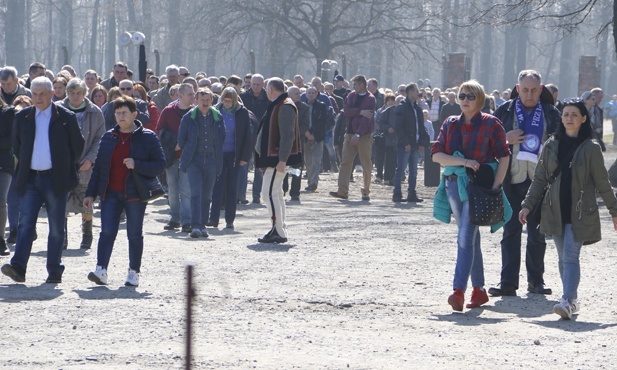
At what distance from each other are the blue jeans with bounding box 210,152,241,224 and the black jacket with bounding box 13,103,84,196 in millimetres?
4608

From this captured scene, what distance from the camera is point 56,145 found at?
401 inches

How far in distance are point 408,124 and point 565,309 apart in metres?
10.2

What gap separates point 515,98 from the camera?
33.6 ft

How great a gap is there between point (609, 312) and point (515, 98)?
193cm

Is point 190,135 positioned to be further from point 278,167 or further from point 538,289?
point 538,289

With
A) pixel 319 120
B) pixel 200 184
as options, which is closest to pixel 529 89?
pixel 200 184

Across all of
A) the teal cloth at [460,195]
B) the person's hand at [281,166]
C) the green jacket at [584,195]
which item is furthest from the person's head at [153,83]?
the green jacket at [584,195]

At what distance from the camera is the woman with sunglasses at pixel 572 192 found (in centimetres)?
895

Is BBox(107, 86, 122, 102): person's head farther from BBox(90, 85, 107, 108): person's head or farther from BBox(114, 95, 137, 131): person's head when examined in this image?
BBox(114, 95, 137, 131): person's head

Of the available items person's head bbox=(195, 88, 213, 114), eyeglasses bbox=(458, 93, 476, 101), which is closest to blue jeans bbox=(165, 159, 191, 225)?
person's head bbox=(195, 88, 213, 114)

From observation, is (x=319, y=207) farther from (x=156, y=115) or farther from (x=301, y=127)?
(x=156, y=115)

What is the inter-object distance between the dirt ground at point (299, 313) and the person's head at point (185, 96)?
5.26 feet

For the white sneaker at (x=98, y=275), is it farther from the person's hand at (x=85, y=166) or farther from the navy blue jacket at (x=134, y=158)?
the person's hand at (x=85, y=166)

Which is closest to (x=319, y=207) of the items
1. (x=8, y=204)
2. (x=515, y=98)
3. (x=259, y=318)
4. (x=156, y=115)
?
(x=156, y=115)
